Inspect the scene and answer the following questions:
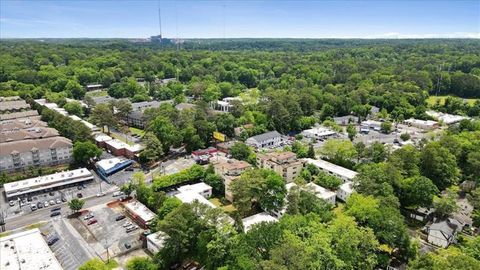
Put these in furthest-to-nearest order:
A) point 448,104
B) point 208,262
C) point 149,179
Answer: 1. point 448,104
2. point 149,179
3. point 208,262

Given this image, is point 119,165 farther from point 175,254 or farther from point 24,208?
point 175,254

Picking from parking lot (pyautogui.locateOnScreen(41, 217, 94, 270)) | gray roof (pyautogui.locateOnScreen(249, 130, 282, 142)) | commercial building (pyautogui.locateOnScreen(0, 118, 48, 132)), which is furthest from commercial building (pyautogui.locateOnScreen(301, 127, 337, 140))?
commercial building (pyautogui.locateOnScreen(0, 118, 48, 132))

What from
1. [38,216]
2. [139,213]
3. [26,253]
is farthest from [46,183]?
[26,253]

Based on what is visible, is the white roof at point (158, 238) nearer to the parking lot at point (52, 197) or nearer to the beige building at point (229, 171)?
the beige building at point (229, 171)

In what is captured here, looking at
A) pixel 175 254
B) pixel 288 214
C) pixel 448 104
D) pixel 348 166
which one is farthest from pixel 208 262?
pixel 448 104

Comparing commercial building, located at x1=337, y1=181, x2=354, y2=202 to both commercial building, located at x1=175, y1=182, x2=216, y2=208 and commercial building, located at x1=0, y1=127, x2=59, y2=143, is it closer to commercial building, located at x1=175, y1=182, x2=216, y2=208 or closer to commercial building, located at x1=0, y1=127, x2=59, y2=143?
commercial building, located at x1=175, y1=182, x2=216, y2=208

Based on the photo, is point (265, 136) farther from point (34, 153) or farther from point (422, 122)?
point (422, 122)
